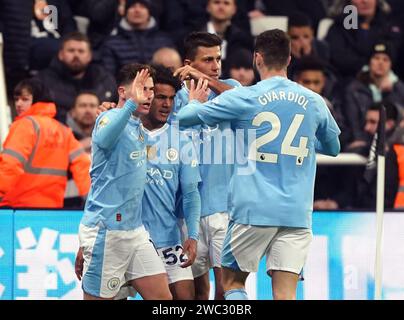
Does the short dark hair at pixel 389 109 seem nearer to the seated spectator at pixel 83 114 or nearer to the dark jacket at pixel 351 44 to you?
the dark jacket at pixel 351 44

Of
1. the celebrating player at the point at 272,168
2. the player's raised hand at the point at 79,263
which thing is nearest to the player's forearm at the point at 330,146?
the celebrating player at the point at 272,168

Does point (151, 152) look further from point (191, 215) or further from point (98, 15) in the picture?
point (98, 15)

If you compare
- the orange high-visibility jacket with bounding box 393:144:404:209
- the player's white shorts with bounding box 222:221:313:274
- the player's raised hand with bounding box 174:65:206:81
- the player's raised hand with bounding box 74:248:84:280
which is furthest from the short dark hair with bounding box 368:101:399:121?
the player's raised hand with bounding box 74:248:84:280

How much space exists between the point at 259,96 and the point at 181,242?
1648 mm

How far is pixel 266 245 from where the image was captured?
33.3 feet

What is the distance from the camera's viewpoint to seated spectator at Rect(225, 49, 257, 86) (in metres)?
15.0

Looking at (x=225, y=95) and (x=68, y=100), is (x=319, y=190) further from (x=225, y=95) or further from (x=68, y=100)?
(x=225, y=95)

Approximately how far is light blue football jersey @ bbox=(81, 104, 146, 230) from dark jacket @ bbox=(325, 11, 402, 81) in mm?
6028

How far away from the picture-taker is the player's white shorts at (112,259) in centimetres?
1043

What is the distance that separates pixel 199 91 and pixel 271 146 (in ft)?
2.52

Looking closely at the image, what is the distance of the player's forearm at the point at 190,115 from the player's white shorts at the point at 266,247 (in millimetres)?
777

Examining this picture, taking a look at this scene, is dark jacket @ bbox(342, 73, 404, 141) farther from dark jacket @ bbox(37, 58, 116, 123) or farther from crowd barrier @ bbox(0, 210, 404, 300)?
crowd barrier @ bbox(0, 210, 404, 300)

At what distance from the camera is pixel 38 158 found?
13172 millimetres

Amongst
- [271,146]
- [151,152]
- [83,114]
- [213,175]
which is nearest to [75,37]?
[83,114]
